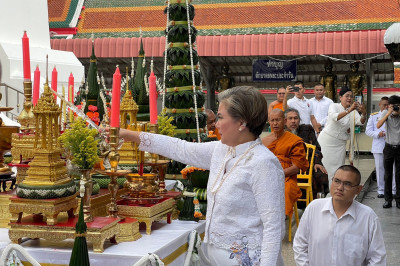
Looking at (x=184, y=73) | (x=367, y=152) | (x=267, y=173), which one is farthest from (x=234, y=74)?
(x=267, y=173)

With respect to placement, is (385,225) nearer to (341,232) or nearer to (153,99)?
(341,232)

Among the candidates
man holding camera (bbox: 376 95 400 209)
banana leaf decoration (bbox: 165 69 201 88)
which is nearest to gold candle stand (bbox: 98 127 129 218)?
banana leaf decoration (bbox: 165 69 201 88)

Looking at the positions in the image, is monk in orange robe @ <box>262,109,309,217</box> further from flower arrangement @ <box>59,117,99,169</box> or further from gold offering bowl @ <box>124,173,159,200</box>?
flower arrangement @ <box>59,117,99,169</box>

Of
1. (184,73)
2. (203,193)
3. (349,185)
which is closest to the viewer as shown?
(349,185)

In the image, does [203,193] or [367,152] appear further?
[367,152]

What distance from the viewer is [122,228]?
7.86 ft

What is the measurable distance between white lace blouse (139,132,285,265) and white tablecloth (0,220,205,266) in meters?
0.24

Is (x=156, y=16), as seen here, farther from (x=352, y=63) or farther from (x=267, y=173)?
(x=267, y=173)

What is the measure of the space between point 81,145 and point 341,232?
1595 millimetres

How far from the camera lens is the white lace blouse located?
2.10 metres

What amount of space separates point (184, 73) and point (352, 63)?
11.7 m

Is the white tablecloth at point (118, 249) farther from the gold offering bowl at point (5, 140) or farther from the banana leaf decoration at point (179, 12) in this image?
the banana leaf decoration at point (179, 12)

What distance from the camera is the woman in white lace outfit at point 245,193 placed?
82.8 inches

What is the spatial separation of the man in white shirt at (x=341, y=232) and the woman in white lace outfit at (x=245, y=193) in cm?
101
